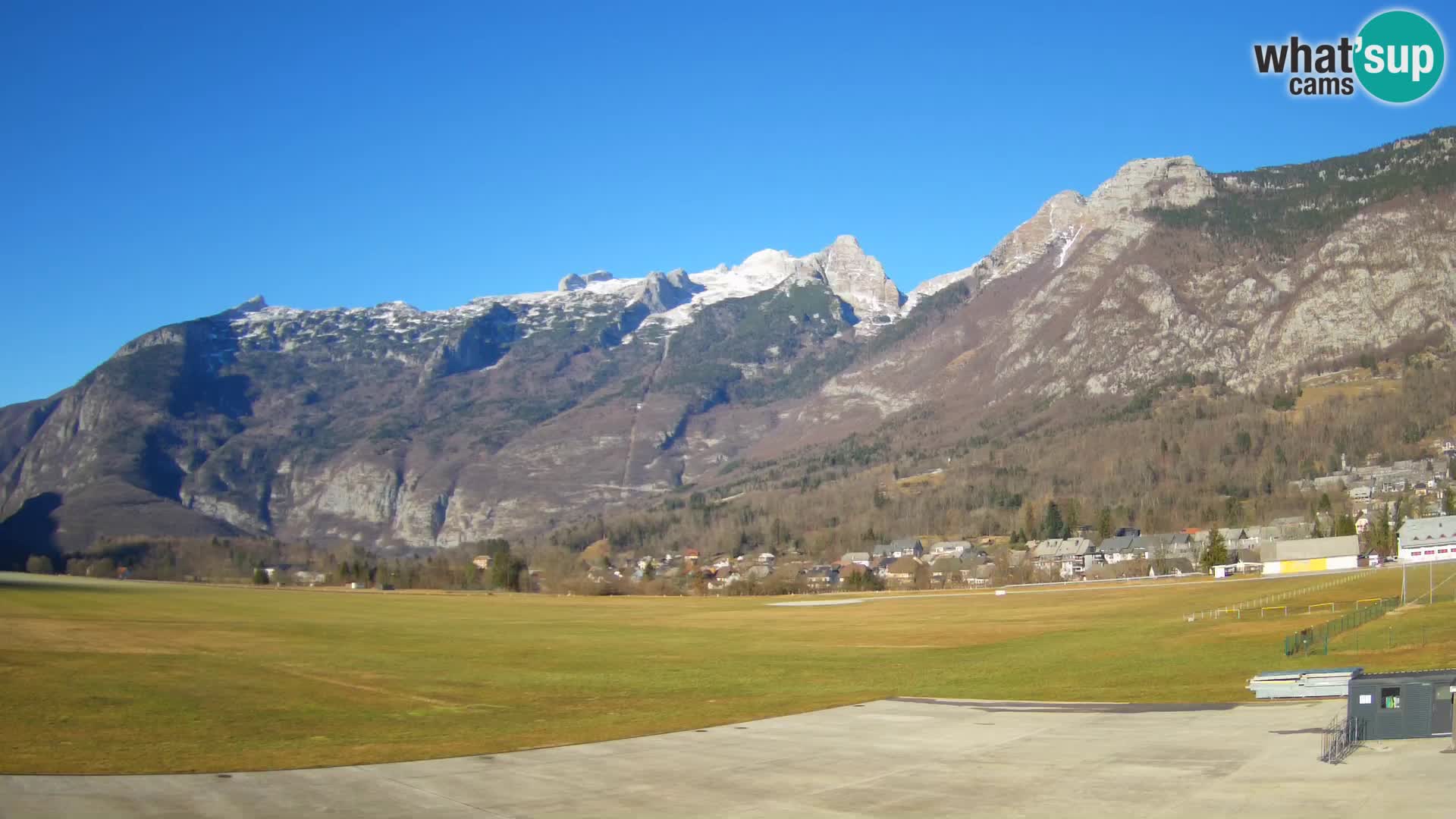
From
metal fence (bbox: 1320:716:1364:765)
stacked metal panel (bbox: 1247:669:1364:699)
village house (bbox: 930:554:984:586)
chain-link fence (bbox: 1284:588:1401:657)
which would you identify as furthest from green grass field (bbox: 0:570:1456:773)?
village house (bbox: 930:554:984:586)

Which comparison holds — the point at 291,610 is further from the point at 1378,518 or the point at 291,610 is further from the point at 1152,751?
the point at 1378,518

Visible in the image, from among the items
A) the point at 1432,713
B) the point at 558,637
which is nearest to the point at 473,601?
the point at 558,637

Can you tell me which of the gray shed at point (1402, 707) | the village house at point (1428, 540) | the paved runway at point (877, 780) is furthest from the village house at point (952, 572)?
the gray shed at point (1402, 707)

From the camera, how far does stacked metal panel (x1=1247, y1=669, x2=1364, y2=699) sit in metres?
38.0

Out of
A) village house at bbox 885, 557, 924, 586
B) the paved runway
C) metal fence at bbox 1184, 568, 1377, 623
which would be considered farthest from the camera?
village house at bbox 885, 557, 924, 586

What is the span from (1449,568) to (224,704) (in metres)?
99.5

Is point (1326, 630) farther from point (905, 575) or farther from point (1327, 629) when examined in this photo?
point (905, 575)

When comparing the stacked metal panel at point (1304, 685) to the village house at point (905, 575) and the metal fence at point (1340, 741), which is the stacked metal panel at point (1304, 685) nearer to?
the metal fence at point (1340, 741)

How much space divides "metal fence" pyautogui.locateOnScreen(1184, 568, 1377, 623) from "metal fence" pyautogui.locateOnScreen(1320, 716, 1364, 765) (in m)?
42.5

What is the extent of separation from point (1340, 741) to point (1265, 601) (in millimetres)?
57231

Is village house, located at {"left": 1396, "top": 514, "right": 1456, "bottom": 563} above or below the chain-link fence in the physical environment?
above

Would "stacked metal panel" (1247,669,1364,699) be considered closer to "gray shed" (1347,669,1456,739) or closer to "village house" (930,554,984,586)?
"gray shed" (1347,669,1456,739)

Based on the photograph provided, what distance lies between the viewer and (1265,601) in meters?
81.0

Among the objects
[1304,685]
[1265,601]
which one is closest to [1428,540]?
[1265,601]
